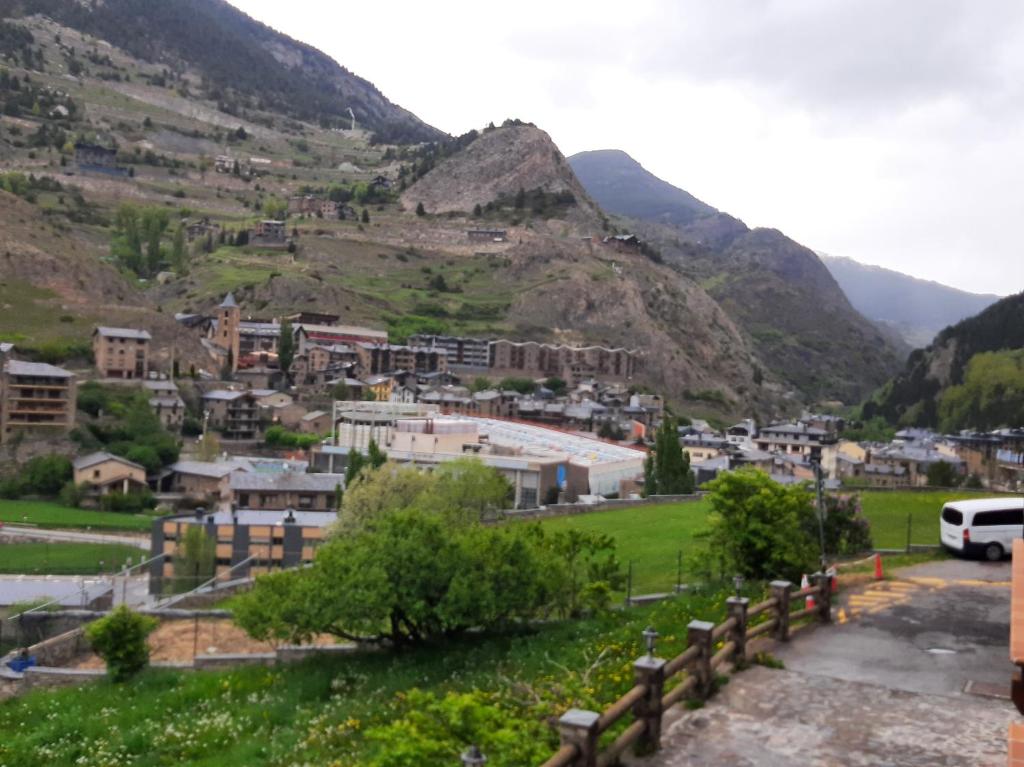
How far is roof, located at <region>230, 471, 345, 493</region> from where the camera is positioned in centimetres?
5169

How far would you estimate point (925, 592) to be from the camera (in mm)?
15969

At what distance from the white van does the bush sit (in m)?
16.2

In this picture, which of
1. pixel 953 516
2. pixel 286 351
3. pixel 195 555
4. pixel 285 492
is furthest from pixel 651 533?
pixel 286 351

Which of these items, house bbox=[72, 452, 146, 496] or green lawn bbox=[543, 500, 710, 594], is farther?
house bbox=[72, 452, 146, 496]

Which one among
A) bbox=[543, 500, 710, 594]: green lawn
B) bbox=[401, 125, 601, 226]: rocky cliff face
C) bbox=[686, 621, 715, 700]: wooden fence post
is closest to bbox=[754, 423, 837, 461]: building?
bbox=[543, 500, 710, 594]: green lawn

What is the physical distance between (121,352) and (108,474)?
19676 mm

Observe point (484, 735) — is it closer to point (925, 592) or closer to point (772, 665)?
point (772, 665)

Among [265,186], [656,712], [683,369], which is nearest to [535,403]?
[683,369]

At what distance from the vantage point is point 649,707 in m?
8.34

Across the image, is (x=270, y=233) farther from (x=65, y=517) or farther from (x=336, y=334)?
(x=65, y=517)

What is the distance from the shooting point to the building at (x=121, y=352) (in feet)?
241

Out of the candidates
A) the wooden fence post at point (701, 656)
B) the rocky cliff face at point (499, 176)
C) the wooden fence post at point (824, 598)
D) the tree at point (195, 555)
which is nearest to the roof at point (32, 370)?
the tree at point (195, 555)

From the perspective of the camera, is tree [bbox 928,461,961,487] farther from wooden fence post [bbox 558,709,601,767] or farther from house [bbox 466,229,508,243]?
house [bbox 466,229,508,243]

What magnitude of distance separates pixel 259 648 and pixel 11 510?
39.1 m
